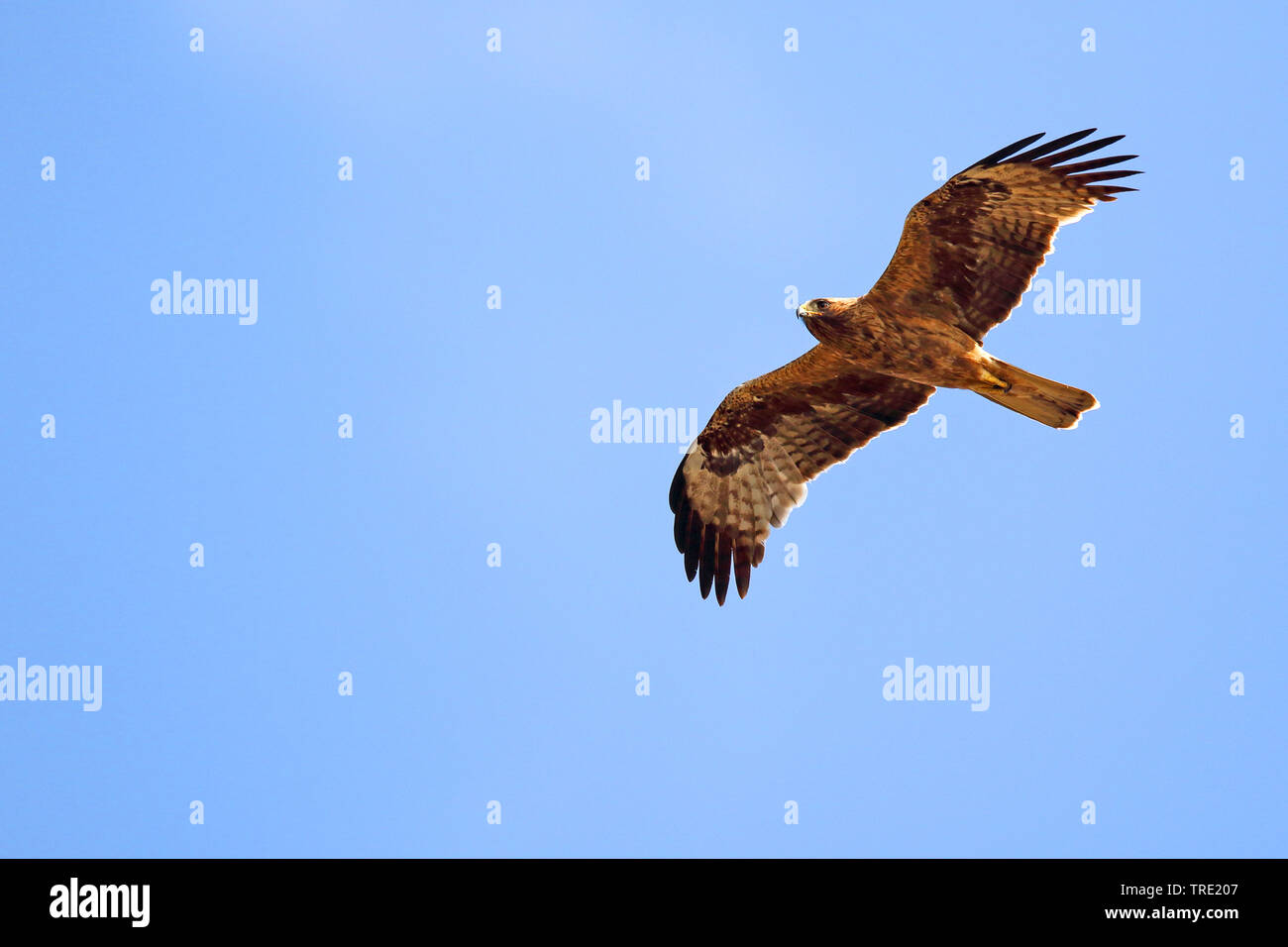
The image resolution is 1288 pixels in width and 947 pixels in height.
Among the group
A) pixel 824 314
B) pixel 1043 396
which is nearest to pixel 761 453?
pixel 824 314

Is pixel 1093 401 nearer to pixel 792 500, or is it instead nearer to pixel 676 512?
pixel 792 500

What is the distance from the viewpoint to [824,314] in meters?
11.6

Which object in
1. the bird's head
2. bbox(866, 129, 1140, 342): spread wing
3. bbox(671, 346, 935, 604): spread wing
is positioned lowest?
bbox(671, 346, 935, 604): spread wing

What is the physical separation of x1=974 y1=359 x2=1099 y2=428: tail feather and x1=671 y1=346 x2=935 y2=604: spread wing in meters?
1.49

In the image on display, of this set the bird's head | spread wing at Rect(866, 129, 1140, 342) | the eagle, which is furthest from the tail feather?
the bird's head

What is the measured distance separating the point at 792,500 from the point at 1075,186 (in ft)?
13.0

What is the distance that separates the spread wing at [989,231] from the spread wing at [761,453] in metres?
1.29

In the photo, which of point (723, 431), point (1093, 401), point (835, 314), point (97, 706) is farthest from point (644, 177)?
point (97, 706)

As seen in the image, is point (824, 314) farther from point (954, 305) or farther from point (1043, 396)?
point (1043, 396)

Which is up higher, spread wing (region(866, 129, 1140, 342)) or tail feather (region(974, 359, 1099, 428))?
spread wing (region(866, 129, 1140, 342))

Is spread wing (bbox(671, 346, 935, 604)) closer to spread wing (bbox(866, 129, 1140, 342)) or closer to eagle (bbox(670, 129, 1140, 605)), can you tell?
eagle (bbox(670, 129, 1140, 605))

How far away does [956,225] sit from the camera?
11484 millimetres

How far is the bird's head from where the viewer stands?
11.6 m
